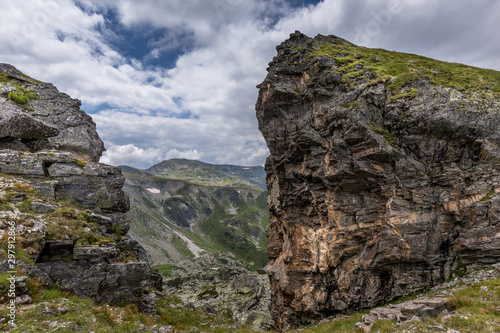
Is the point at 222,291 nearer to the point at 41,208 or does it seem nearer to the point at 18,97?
the point at 41,208

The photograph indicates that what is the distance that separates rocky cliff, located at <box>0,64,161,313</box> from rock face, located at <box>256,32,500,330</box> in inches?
1120

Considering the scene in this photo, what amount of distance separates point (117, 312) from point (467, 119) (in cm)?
4810

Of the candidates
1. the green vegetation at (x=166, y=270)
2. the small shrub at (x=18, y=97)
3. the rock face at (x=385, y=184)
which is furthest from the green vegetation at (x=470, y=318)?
the green vegetation at (x=166, y=270)

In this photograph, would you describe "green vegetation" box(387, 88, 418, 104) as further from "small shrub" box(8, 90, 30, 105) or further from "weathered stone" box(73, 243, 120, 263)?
"small shrub" box(8, 90, 30, 105)

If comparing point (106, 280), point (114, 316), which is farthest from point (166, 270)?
point (114, 316)

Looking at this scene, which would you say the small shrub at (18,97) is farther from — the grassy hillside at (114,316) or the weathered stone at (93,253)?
the grassy hillside at (114,316)

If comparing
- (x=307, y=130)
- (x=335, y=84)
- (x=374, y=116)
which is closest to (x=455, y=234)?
(x=374, y=116)

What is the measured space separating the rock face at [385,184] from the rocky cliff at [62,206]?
28.4 m

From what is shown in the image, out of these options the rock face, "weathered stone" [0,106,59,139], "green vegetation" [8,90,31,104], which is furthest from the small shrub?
the rock face

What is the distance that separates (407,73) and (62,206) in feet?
179

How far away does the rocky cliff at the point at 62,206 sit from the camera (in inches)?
709

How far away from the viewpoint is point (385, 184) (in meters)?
33.6

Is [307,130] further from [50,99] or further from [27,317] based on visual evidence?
[50,99]

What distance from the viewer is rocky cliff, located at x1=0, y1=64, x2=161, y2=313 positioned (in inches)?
709
